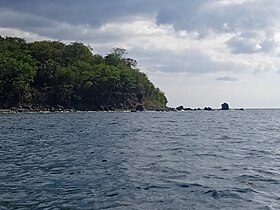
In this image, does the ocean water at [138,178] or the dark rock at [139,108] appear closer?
the ocean water at [138,178]

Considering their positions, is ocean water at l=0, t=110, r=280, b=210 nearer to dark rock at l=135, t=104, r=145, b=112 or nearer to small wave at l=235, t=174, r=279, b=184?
small wave at l=235, t=174, r=279, b=184

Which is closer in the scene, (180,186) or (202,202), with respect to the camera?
(202,202)

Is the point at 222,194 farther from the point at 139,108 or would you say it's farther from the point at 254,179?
the point at 139,108

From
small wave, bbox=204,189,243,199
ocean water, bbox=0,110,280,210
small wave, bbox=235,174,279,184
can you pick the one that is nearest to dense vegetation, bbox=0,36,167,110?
ocean water, bbox=0,110,280,210

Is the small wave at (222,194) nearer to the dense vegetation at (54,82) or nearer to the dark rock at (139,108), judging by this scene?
the dense vegetation at (54,82)

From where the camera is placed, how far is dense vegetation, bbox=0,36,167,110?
533 feet

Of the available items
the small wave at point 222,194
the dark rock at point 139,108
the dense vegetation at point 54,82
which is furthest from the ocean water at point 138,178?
the dark rock at point 139,108

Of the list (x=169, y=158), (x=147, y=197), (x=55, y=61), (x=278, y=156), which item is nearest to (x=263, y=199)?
(x=147, y=197)

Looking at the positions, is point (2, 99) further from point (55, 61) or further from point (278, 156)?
point (278, 156)

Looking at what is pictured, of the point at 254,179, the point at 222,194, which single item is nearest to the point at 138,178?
the point at 222,194

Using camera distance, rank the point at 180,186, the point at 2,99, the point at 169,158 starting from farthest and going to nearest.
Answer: the point at 2,99
the point at 169,158
the point at 180,186

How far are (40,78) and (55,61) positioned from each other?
1284 cm

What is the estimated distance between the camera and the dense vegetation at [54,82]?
162375mm

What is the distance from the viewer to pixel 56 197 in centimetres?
1769
